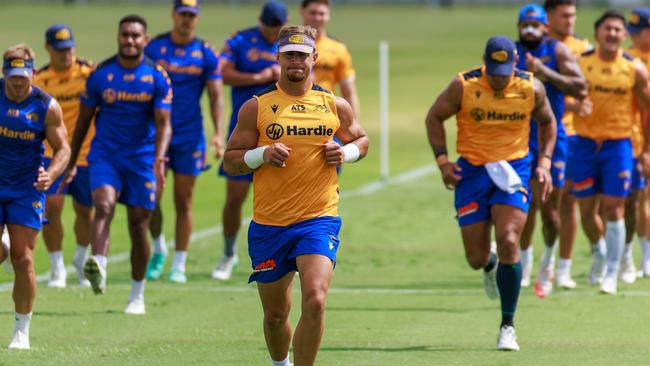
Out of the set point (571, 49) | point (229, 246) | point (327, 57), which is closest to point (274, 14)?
point (327, 57)

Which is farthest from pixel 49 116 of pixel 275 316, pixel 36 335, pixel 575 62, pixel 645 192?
pixel 645 192

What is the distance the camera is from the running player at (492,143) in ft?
39.5

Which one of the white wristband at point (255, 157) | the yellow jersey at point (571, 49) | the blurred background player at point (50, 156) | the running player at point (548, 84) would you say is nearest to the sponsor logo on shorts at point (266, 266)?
the white wristband at point (255, 157)

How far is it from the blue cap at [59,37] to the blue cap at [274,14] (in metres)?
2.07

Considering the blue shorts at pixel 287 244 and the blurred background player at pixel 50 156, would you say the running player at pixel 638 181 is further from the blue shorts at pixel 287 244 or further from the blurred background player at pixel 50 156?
the blue shorts at pixel 287 244

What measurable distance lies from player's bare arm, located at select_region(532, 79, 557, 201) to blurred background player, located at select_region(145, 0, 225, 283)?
168 inches

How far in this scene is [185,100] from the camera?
52.3ft

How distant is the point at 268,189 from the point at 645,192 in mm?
7610

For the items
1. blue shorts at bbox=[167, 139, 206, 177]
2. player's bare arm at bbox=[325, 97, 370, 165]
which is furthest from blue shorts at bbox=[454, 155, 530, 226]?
blue shorts at bbox=[167, 139, 206, 177]

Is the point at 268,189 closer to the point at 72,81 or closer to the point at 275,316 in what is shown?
the point at 275,316

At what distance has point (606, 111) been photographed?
15.1 metres

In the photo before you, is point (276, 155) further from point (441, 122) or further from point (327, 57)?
point (327, 57)

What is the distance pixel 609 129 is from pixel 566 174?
66 cm

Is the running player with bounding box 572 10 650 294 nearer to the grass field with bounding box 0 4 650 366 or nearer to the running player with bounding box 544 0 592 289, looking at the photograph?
the running player with bounding box 544 0 592 289
